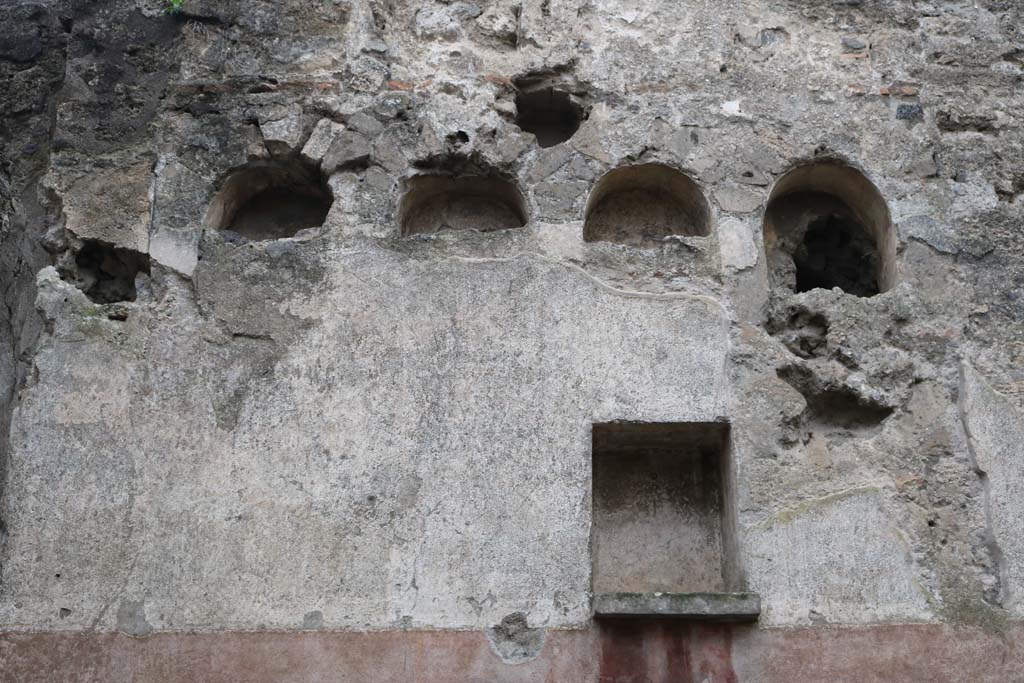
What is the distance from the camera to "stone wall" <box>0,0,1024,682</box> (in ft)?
12.6

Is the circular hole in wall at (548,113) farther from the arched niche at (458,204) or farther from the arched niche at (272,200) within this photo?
the arched niche at (272,200)

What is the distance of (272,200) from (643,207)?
166cm

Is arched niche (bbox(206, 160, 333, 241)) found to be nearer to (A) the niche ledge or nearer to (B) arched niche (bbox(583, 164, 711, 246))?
(B) arched niche (bbox(583, 164, 711, 246))

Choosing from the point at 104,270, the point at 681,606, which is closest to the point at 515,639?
the point at 681,606

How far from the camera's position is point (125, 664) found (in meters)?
3.80

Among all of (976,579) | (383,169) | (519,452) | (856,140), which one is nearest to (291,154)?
Result: (383,169)

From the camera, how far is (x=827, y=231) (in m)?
4.72

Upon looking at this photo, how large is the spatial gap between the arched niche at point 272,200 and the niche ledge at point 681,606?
Answer: 2.09 metres

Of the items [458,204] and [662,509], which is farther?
[458,204]

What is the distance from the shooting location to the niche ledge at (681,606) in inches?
146

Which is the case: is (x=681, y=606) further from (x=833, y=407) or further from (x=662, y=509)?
(x=833, y=407)

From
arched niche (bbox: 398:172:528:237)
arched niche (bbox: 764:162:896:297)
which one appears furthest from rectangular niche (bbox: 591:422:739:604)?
arched niche (bbox: 398:172:528:237)

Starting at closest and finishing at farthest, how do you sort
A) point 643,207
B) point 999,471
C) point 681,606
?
point 681,606 → point 999,471 → point 643,207

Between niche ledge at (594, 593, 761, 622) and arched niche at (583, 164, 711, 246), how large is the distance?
156 cm
